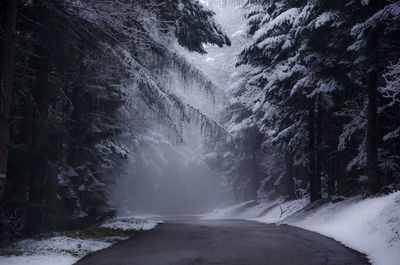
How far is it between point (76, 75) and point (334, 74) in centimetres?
966

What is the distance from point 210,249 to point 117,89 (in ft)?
29.5

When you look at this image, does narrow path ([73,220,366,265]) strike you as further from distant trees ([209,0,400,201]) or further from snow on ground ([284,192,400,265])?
distant trees ([209,0,400,201])

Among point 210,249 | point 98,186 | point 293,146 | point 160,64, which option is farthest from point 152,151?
point 210,249

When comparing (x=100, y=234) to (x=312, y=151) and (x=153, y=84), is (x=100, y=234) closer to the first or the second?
(x=153, y=84)

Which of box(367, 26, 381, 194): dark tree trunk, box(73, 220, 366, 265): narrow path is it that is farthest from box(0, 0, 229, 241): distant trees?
box(367, 26, 381, 194): dark tree trunk

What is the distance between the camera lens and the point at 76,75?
1336cm

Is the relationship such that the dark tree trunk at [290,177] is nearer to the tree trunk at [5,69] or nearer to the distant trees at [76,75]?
the distant trees at [76,75]

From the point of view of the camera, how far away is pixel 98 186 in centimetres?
1652

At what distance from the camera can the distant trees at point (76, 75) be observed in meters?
9.78

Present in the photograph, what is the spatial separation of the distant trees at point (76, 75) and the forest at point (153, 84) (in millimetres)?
38

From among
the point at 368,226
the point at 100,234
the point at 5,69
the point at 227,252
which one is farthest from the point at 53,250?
the point at 368,226

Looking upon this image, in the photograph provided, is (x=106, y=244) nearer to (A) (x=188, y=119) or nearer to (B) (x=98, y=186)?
(A) (x=188, y=119)

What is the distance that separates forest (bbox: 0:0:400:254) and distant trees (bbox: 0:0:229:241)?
0.04 m

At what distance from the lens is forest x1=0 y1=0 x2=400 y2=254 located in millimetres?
10164
